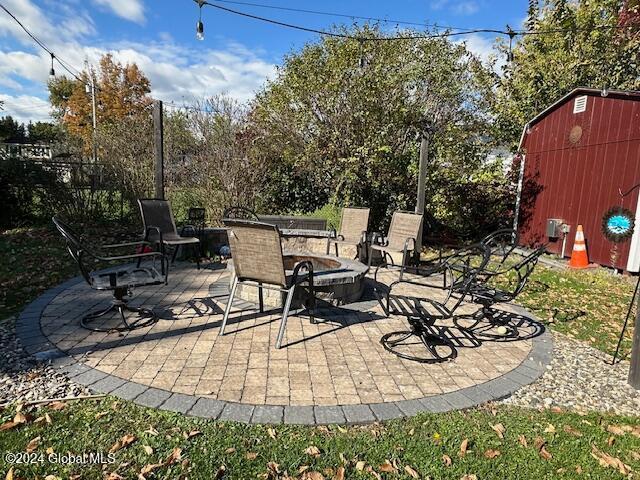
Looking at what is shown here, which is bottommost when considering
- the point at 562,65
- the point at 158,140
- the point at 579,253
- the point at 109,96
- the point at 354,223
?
the point at 579,253

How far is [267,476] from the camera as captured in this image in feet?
6.10

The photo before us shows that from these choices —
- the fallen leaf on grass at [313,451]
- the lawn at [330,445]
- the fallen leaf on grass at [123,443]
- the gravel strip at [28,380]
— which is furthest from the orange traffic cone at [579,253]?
the gravel strip at [28,380]

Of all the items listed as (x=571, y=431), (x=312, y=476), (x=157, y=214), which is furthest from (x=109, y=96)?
(x=571, y=431)

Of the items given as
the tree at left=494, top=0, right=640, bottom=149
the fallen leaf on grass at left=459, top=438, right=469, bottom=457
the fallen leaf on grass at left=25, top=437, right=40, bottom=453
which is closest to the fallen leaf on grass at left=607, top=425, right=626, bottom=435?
the fallen leaf on grass at left=459, top=438, right=469, bottom=457

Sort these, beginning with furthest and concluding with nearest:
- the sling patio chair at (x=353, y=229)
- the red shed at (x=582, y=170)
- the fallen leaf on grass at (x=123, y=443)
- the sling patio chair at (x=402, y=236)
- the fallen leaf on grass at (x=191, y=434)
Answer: the red shed at (x=582, y=170), the sling patio chair at (x=353, y=229), the sling patio chair at (x=402, y=236), the fallen leaf on grass at (x=191, y=434), the fallen leaf on grass at (x=123, y=443)

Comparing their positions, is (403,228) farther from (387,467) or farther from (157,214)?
(387,467)

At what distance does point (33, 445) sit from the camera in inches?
78.0

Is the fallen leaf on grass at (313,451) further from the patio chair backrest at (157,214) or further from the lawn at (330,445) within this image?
the patio chair backrest at (157,214)

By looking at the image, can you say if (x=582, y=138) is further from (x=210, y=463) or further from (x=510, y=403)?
(x=210, y=463)

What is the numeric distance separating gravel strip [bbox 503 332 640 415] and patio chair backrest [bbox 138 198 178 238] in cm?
489

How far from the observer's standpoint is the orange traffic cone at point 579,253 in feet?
23.7

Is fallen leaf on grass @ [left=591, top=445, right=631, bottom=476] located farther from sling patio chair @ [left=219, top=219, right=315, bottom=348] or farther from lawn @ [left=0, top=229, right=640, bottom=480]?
sling patio chair @ [left=219, top=219, right=315, bottom=348]

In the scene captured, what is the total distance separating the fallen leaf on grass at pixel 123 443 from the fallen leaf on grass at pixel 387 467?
1260mm

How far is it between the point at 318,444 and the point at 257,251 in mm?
1639
